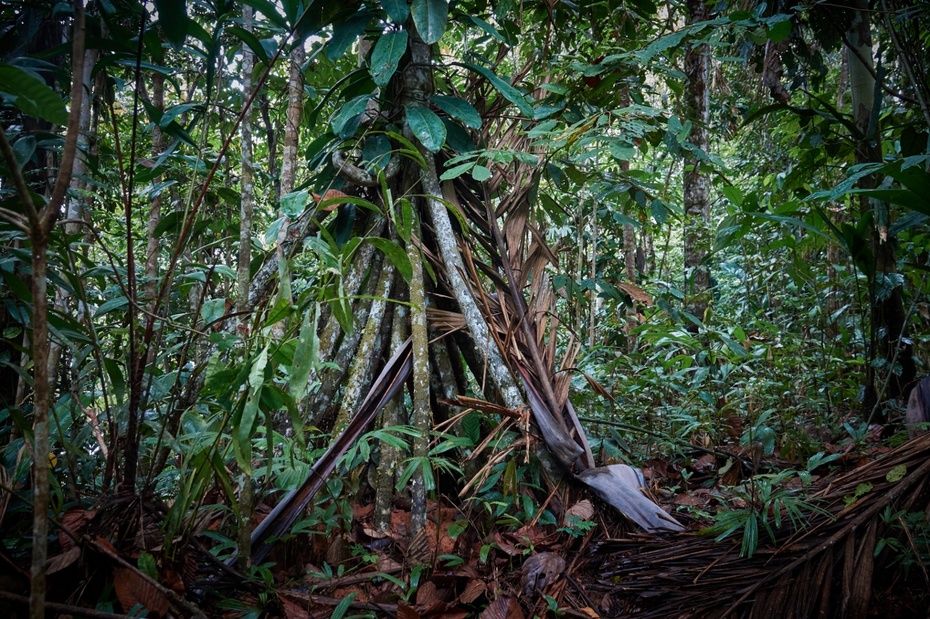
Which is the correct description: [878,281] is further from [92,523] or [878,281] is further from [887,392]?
[92,523]

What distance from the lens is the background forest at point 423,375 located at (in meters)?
1.50

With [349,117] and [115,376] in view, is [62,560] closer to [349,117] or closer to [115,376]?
[115,376]

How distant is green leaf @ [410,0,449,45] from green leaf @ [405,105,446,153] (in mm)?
289

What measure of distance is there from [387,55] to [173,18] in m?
0.91

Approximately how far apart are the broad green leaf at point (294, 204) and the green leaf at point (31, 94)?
769mm

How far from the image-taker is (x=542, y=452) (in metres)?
2.19

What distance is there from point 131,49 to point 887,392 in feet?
11.6

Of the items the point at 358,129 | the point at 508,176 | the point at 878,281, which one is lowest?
the point at 878,281

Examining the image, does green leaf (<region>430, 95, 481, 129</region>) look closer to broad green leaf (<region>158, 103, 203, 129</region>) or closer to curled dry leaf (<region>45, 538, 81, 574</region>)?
broad green leaf (<region>158, 103, 203, 129</region>)

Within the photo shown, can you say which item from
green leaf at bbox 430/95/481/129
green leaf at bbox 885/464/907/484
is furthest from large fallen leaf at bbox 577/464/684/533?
green leaf at bbox 430/95/481/129

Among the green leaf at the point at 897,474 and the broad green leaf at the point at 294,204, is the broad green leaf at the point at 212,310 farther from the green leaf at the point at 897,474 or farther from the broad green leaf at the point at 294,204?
the green leaf at the point at 897,474

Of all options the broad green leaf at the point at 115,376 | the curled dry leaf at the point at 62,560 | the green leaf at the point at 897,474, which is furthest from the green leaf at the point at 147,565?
the green leaf at the point at 897,474

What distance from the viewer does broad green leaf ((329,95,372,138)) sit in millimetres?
2479

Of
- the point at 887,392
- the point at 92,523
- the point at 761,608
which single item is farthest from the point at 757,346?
the point at 92,523
